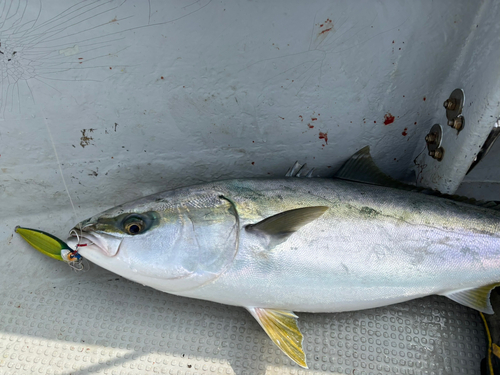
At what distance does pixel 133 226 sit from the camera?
1.25 meters

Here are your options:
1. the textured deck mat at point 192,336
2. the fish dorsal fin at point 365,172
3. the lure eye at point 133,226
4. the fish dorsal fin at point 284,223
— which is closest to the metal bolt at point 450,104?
the fish dorsal fin at point 365,172

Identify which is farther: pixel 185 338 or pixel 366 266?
pixel 185 338

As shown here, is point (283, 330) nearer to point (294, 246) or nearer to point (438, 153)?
point (294, 246)

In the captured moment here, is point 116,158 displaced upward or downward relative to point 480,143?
downward

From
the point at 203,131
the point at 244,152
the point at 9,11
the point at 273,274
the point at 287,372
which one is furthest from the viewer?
the point at 244,152

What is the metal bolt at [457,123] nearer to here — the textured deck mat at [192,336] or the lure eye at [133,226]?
the textured deck mat at [192,336]

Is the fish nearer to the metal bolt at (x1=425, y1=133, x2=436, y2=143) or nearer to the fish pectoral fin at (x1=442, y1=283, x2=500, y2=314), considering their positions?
the fish pectoral fin at (x1=442, y1=283, x2=500, y2=314)

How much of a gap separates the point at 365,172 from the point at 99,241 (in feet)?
4.04

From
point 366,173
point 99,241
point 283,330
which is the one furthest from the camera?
point 366,173

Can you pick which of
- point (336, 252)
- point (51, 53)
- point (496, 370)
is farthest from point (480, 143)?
point (51, 53)

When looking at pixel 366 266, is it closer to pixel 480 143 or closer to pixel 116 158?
pixel 480 143

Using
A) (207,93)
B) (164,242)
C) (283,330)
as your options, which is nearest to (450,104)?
(207,93)

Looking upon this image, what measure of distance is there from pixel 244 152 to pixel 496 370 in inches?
57.1

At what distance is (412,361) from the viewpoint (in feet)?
4.84
